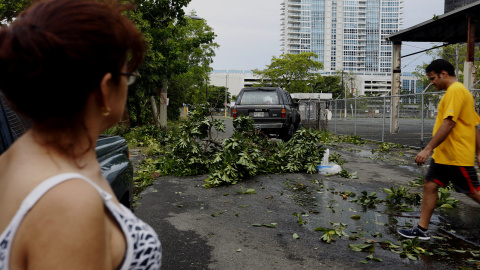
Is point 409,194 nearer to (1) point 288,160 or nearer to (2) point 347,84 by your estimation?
(1) point 288,160

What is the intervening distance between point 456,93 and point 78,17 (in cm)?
446

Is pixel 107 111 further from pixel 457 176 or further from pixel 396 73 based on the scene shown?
pixel 396 73

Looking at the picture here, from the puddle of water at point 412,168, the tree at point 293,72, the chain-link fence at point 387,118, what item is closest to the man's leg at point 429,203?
the puddle of water at point 412,168

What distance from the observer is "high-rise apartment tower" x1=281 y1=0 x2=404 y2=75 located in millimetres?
165125

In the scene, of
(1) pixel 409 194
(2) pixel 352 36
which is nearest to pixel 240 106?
(1) pixel 409 194

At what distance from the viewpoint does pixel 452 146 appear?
4.47 metres

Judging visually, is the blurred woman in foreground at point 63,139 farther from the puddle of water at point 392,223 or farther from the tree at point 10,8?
the tree at point 10,8

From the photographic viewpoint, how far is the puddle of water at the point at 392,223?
4.23 metres

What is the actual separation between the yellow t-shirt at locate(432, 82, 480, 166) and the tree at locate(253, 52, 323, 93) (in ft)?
223

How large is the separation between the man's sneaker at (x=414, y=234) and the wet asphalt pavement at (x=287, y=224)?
69mm

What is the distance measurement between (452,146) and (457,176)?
0.34 metres

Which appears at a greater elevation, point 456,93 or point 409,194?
point 456,93

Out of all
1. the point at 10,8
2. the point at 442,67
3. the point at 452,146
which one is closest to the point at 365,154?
the point at 442,67

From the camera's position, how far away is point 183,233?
192 inches
